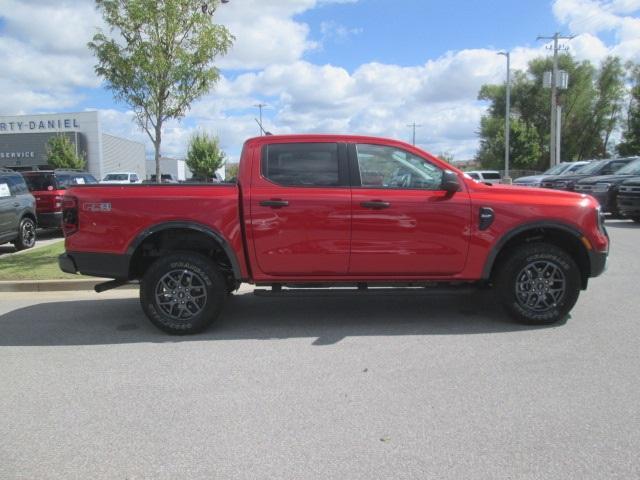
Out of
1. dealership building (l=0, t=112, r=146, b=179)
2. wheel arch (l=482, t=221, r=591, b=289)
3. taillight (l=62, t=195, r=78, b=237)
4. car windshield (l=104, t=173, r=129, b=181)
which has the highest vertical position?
dealership building (l=0, t=112, r=146, b=179)

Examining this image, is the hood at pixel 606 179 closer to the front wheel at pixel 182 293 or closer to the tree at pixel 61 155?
the front wheel at pixel 182 293

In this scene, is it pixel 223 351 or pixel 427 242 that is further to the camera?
pixel 427 242

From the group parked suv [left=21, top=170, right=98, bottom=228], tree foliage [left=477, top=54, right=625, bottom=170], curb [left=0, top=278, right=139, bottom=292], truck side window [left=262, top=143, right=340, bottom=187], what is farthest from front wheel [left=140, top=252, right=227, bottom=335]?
tree foliage [left=477, top=54, right=625, bottom=170]

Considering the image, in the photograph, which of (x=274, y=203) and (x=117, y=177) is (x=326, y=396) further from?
(x=117, y=177)

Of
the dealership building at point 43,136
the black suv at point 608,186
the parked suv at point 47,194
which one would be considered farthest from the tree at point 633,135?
the dealership building at point 43,136

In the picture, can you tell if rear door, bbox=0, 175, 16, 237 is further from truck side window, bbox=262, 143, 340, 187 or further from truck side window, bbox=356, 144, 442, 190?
truck side window, bbox=356, 144, 442, 190

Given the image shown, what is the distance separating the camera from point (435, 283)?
5.52 meters

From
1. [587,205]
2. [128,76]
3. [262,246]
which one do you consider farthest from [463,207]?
[128,76]

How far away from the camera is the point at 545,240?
5.67m

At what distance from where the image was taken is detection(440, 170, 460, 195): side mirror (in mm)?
5176

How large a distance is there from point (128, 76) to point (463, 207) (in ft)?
24.0

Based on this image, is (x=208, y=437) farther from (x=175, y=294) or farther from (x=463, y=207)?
(x=463, y=207)

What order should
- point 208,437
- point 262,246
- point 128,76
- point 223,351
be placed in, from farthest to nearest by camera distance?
point 128,76 → point 262,246 → point 223,351 → point 208,437

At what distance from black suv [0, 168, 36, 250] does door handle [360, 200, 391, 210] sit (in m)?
8.37
